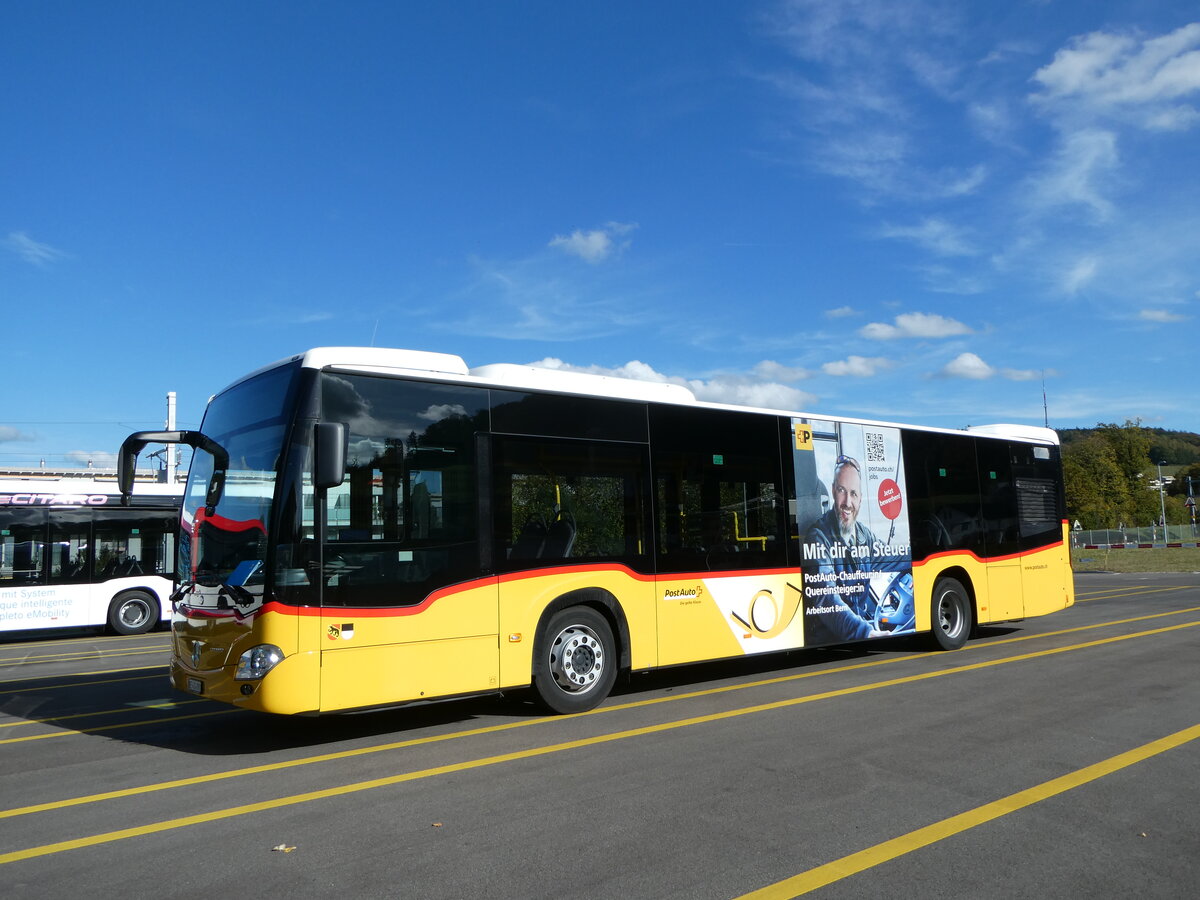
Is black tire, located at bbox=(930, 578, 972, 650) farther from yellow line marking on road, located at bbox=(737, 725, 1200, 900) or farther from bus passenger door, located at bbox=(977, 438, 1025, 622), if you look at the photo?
yellow line marking on road, located at bbox=(737, 725, 1200, 900)

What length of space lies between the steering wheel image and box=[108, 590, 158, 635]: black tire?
14766 millimetres

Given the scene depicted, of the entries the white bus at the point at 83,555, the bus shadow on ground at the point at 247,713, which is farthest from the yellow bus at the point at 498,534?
the white bus at the point at 83,555

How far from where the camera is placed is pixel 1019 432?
47.4 feet

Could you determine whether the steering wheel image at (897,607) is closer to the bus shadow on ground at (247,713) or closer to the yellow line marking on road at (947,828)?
the bus shadow on ground at (247,713)

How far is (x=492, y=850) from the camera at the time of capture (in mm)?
4680

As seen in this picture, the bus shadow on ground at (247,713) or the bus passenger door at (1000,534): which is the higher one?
the bus passenger door at (1000,534)

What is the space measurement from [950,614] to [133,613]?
51.1 ft

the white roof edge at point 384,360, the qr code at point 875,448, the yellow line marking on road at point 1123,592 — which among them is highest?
the white roof edge at point 384,360

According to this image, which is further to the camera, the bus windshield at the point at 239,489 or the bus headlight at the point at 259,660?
the bus windshield at the point at 239,489

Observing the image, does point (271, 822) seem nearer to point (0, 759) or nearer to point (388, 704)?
point (388, 704)

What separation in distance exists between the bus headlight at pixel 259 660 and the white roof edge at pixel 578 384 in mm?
2922

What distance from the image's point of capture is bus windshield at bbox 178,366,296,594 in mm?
7074

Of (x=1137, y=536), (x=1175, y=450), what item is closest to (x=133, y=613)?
(x=1137, y=536)

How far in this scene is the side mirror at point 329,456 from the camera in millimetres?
6789
